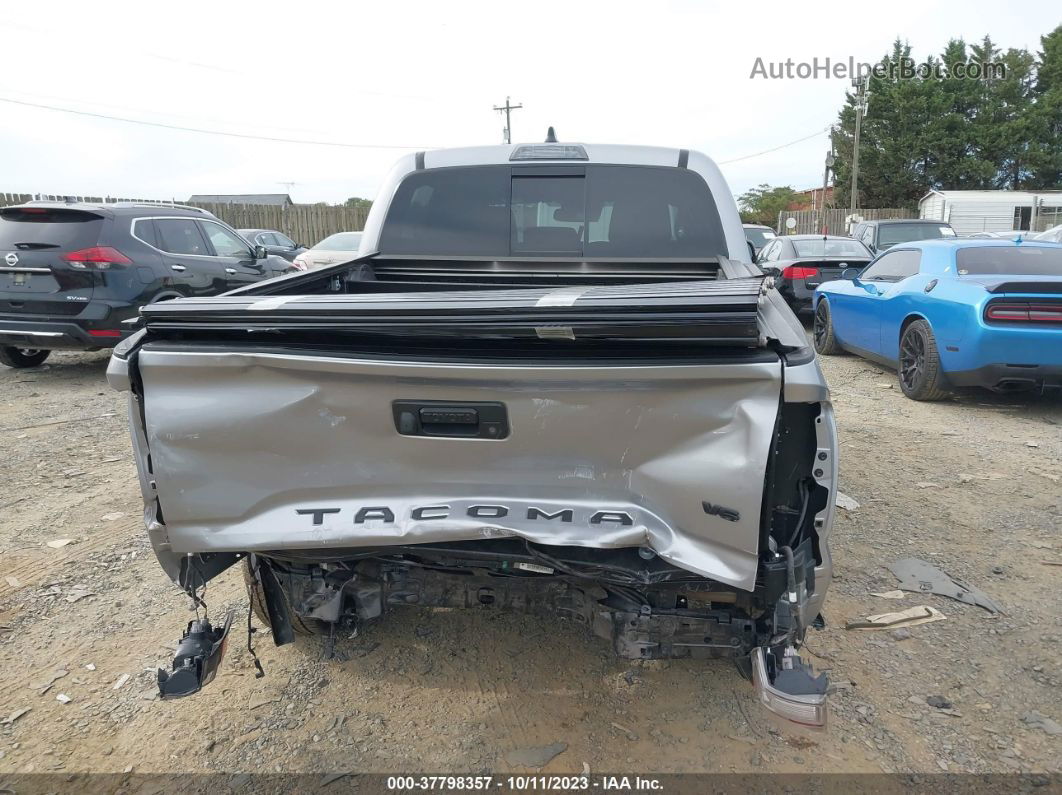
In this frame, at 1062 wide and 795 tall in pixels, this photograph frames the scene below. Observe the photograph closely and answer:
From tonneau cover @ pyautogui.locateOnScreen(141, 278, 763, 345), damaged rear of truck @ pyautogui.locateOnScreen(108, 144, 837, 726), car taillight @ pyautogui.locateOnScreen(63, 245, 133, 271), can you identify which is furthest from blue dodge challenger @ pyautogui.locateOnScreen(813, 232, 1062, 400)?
car taillight @ pyautogui.locateOnScreen(63, 245, 133, 271)

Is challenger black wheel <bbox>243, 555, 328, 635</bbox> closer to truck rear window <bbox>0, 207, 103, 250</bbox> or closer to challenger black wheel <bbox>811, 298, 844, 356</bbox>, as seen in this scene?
truck rear window <bbox>0, 207, 103, 250</bbox>

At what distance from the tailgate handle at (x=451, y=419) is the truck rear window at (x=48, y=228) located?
22.7 feet

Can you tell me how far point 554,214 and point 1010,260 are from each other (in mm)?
4915

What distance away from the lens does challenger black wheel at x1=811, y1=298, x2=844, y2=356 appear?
30.3 ft

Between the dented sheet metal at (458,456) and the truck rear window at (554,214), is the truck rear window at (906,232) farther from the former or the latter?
the dented sheet metal at (458,456)

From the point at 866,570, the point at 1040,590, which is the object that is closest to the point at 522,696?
the point at 866,570

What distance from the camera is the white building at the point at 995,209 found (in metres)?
31.7

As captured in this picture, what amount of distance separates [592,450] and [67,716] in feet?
7.41

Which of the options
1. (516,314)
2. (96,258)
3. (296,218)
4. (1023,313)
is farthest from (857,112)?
(516,314)

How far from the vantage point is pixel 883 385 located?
7.67m

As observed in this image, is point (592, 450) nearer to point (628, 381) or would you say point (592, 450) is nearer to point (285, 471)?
point (628, 381)

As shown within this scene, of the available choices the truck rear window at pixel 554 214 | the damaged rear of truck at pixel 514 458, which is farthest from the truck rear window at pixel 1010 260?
the damaged rear of truck at pixel 514 458

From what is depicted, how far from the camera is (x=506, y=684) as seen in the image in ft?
9.31

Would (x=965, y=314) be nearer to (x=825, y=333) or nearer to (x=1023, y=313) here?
(x=1023, y=313)
